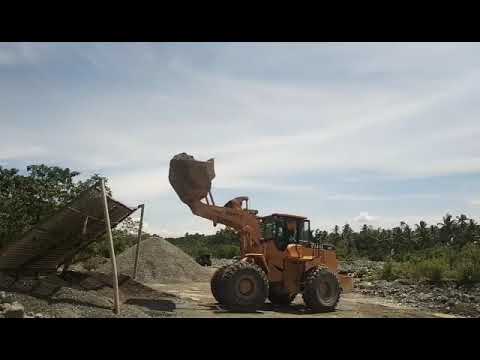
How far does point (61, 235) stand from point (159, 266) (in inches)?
450

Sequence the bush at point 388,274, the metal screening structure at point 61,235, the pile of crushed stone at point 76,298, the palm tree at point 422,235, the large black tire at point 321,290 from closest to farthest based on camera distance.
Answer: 1. the pile of crushed stone at point 76,298
2. the metal screening structure at point 61,235
3. the large black tire at point 321,290
4. the bush at point 388,274
5. the palm tree at point 422,235

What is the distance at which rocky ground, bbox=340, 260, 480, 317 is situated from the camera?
45.3 feet

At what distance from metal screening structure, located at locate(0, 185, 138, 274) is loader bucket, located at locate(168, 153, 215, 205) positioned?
122cm

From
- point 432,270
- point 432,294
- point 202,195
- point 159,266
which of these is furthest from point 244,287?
point 432,270

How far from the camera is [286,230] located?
38.9ft

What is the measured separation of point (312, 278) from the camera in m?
11.2

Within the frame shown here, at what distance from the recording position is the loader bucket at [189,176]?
36.3ft

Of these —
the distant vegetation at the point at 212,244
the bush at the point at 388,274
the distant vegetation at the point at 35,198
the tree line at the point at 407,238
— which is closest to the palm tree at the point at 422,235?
the tree line at the point at 407,238

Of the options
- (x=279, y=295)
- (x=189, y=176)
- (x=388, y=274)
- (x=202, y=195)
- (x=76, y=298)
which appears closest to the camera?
(x=76, y=298)

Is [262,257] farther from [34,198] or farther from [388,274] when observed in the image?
[388,274]

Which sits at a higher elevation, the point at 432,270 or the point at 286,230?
the point at 286,230

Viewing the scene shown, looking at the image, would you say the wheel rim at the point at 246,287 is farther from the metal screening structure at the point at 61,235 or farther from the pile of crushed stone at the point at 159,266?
the pile of crushed stone at the point at 159,266
